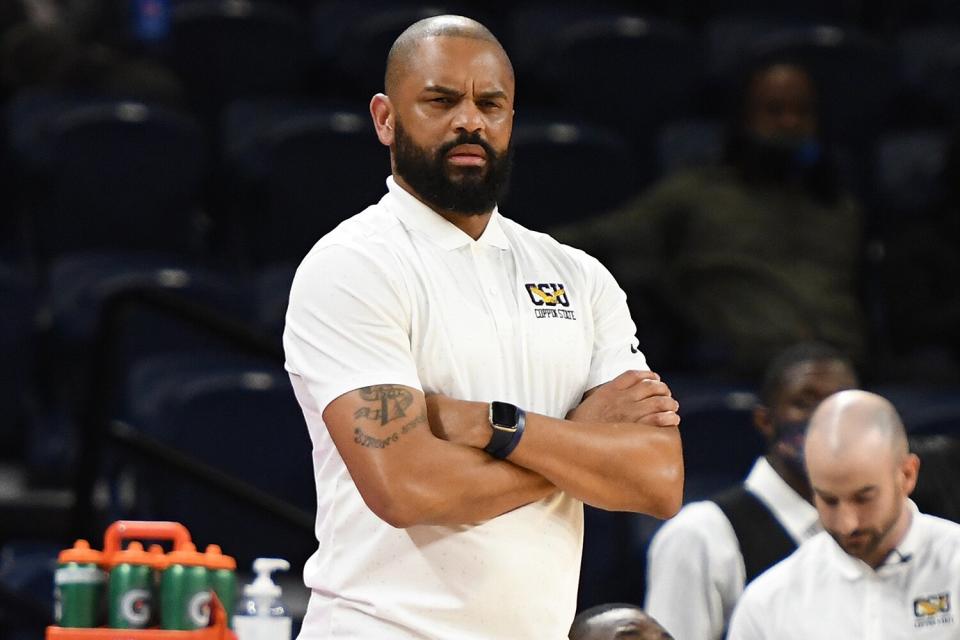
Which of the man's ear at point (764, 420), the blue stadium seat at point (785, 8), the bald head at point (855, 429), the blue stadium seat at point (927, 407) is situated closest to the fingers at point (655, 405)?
the bald head at point (855, 429)

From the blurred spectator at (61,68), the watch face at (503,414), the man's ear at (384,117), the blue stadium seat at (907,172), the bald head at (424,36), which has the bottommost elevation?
the watch face at (503,414)

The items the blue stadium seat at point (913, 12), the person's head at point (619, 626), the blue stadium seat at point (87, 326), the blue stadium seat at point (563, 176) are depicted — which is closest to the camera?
the person's head at point (619, 626)

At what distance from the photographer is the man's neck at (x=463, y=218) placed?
305 cm

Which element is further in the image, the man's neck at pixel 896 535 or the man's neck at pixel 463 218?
the man's neck at pixel 896 535

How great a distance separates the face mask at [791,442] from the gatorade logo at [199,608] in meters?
1.82

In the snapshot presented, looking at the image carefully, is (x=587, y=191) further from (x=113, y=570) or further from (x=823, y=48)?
(x=113, y=570)

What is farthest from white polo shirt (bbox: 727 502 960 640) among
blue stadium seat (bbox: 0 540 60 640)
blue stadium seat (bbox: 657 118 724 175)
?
blue stadium seat (bbox: 657 118 724 175)

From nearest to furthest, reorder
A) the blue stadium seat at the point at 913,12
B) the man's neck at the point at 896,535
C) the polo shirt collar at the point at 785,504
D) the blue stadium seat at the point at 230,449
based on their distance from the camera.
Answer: the man's neck at the point at 896,535
the polo shirt collar at the point at 785,504
the blue stadium seat at the point at 230,449
the blue stadium seat at the point at 913,12

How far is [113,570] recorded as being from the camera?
3.44 meters

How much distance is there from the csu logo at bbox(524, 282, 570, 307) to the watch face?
222 millimetres

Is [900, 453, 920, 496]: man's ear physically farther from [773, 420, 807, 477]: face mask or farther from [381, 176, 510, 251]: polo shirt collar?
[381, 176, 510, 251]: polo shirt collar

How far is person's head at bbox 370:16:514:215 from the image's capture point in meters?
3.00

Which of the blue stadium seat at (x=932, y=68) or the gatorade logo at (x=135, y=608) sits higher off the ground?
the blue stadium seat at (x=932, y=68)

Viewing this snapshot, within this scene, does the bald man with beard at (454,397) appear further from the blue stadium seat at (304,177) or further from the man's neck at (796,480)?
the blue stadium seat at (304,177)
